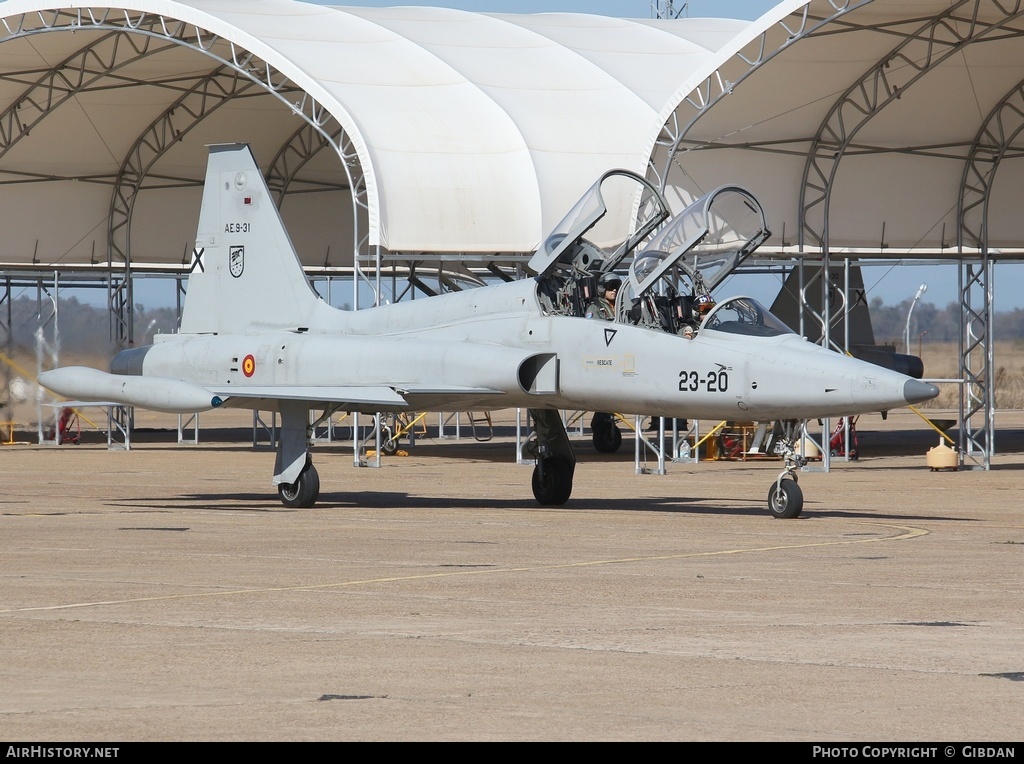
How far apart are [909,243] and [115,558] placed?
24.6m

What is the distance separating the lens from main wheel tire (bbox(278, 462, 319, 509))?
1861 cm

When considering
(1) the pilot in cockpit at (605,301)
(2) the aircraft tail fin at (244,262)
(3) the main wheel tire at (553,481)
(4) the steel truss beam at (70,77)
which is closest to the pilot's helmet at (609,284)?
(1) the pilot in cockpit at (605,301)

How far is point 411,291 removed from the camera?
119ft

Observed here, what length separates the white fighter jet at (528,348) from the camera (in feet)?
52.3

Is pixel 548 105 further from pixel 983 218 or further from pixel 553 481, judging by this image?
pixel 553 481

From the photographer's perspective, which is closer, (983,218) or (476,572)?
(476,572)

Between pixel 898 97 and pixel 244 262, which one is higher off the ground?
pixel 898 97

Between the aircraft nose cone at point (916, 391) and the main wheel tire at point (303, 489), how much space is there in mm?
7494

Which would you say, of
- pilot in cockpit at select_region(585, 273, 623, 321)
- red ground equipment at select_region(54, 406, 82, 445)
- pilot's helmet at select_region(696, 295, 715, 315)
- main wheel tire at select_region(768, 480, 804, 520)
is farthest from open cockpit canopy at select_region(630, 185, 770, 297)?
red ground equipment at select_region(54, 406, 82, 445)

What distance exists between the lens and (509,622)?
8.93m

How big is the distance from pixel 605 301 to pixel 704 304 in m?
1.28

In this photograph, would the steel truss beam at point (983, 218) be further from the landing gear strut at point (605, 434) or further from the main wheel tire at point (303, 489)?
the main wheel tire at point (303, 489)

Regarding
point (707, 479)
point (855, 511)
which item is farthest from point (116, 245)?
point (855, 511)

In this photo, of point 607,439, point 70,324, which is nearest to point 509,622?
point 607,439
